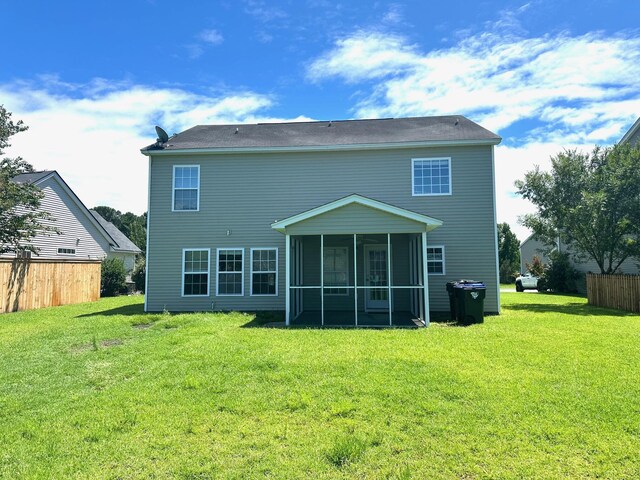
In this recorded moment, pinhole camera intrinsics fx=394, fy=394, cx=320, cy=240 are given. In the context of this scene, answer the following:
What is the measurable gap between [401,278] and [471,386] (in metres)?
8.48

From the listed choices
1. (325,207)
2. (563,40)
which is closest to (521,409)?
(325,207)

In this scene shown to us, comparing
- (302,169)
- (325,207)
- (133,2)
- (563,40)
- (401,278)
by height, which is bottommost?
(401,278)

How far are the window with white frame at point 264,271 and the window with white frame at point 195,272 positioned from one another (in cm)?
167

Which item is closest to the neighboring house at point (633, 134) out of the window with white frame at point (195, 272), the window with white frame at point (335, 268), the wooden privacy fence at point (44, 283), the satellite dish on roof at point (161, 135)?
the window with white frame at point (335, 268)

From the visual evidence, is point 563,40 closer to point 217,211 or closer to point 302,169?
point 302,169

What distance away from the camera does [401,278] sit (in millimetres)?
13805

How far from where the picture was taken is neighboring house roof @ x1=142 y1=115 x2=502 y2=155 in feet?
45.0

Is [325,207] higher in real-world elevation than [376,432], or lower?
higher

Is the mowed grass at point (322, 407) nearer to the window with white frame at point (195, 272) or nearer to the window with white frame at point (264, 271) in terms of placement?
the window with white frame at point (264, 271)

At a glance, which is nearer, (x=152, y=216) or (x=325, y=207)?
(x=325, y=207)

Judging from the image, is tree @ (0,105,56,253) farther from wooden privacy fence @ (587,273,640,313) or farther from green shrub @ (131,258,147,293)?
wooden privacy fence @ (587,273,640,313)

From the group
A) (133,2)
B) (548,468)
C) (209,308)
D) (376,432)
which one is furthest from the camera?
(209,308)

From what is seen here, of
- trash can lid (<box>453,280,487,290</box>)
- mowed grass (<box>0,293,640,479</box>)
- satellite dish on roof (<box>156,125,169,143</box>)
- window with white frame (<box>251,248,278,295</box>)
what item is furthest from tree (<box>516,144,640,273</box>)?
satellite dish on roof (<box>156,125,169,143</box>)

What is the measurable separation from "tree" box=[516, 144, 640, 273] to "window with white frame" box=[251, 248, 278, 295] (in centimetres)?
1212
